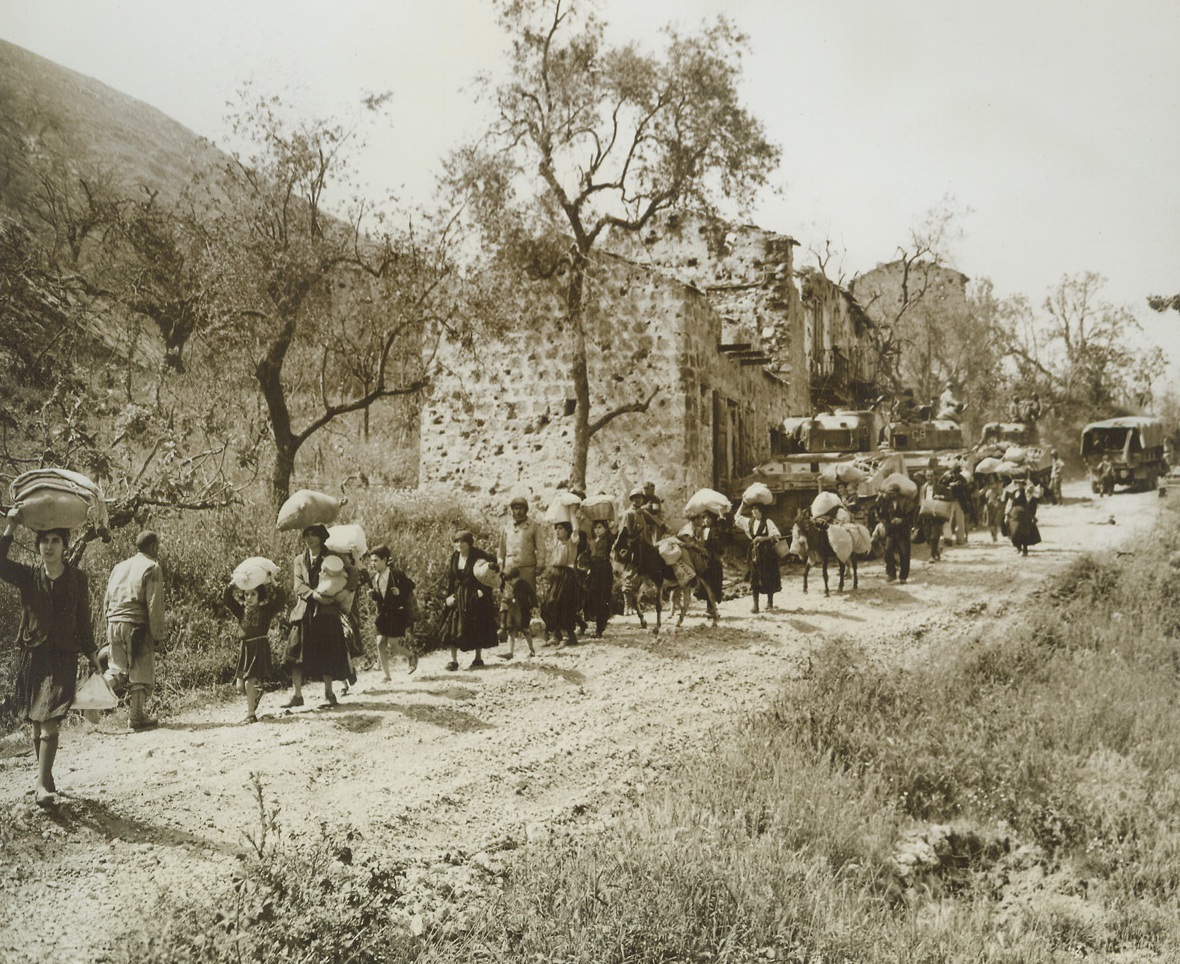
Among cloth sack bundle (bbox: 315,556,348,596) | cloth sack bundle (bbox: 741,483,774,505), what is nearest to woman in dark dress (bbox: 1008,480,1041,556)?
cloth sack bundle (bbox: 741,483,774,505)

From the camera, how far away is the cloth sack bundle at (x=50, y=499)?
4043 mm

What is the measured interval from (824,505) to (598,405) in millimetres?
3893

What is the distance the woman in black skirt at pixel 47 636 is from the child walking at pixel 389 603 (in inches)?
125

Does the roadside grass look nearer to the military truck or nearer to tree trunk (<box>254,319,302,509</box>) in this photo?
tree trunk (<box>254,319,302,509</box>)

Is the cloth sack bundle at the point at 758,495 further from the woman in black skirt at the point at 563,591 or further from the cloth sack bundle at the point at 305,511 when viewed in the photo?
A: the cloth sack bundle at the point at 305,511

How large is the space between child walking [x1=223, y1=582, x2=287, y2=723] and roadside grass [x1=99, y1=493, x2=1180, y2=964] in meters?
2.09

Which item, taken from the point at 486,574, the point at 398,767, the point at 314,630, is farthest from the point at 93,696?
the point at 486,574

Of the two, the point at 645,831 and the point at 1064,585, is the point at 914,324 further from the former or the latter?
the point at 645,831

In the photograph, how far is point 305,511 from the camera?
6.12m

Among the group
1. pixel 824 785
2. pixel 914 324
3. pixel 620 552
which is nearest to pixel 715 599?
pixel 620 552

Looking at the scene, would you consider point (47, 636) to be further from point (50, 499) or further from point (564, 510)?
point (564, 510)

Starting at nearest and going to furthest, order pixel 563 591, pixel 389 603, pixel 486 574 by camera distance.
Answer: pixel 389 603, pixel 486 574, pixel 563 591

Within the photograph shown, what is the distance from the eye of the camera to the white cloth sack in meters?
4.14

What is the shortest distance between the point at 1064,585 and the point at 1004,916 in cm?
599
